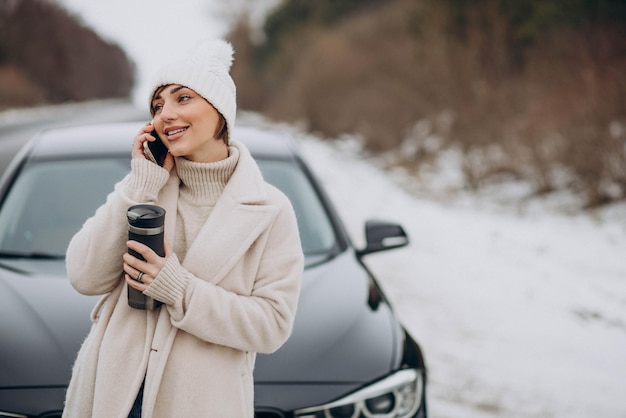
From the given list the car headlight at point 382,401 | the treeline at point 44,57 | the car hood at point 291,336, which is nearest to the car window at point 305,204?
the car hood at point 291,336

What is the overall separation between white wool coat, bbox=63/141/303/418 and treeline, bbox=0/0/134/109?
3386 centimetres

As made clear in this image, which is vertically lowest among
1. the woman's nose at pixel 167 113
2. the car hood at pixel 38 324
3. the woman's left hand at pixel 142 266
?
the car hood at pixel 38 324

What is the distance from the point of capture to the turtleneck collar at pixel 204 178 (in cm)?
140

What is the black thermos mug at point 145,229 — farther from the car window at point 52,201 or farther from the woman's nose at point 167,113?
the car window at point 52,201

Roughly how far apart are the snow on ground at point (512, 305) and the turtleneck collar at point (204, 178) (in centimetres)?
204

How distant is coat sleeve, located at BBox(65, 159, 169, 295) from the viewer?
132 centimetres

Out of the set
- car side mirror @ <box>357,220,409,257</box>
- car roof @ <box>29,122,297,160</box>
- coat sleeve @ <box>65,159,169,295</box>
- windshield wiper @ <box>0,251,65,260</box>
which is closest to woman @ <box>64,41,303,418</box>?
coat sleeve @ <box>65,159,169,295</box>

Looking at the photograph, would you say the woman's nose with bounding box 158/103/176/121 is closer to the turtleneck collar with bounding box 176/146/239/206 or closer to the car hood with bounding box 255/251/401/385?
the turtleneck collar with bounding box 176/146/239/206

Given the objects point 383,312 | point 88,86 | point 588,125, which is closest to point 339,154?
point 588,125

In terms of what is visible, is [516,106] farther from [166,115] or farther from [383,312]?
[166,115]

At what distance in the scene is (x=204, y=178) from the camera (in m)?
1.41

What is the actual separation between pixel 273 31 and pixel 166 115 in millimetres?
45443

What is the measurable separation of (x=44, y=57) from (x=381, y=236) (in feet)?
147

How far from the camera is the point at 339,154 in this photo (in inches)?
631
